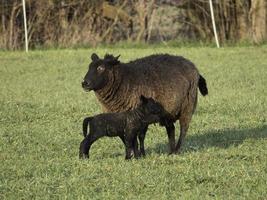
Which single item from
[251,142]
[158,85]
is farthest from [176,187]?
[251,142]

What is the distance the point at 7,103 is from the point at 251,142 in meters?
6.15

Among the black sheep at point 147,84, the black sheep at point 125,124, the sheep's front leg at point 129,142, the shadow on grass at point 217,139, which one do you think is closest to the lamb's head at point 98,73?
the black sheep at point 147,84

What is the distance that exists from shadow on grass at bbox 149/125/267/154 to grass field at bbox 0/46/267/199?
0.05ft

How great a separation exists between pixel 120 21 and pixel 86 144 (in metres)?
18.3

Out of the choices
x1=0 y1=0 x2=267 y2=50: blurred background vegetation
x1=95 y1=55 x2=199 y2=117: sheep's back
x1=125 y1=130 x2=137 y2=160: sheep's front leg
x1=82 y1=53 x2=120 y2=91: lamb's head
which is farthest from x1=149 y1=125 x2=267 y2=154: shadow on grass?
x1=0 y1=0 x2=267 y2=50: blurred background vegetation

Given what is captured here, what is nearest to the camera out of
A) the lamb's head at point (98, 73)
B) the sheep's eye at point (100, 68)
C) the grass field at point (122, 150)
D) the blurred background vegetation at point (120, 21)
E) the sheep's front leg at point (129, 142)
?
the grass field at point (122, 150)

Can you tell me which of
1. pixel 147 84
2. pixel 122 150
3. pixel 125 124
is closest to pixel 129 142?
pixel 125 124

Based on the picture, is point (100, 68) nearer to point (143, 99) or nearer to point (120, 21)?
point (143, 99)

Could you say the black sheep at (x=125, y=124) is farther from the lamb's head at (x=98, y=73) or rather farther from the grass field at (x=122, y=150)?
the lamb's head at (x=98, y=73)

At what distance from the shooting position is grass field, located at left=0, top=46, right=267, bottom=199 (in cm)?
793

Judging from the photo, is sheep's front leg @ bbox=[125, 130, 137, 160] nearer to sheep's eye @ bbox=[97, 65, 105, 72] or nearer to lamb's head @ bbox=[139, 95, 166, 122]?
lamb's head @ bbox=[139, 95, 166, 122]

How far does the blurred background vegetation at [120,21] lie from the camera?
88.6 ft

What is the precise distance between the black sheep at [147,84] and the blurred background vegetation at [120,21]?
16.5 metres

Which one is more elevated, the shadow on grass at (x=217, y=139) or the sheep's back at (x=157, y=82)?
the sheep's back at (x=157, y=82)
